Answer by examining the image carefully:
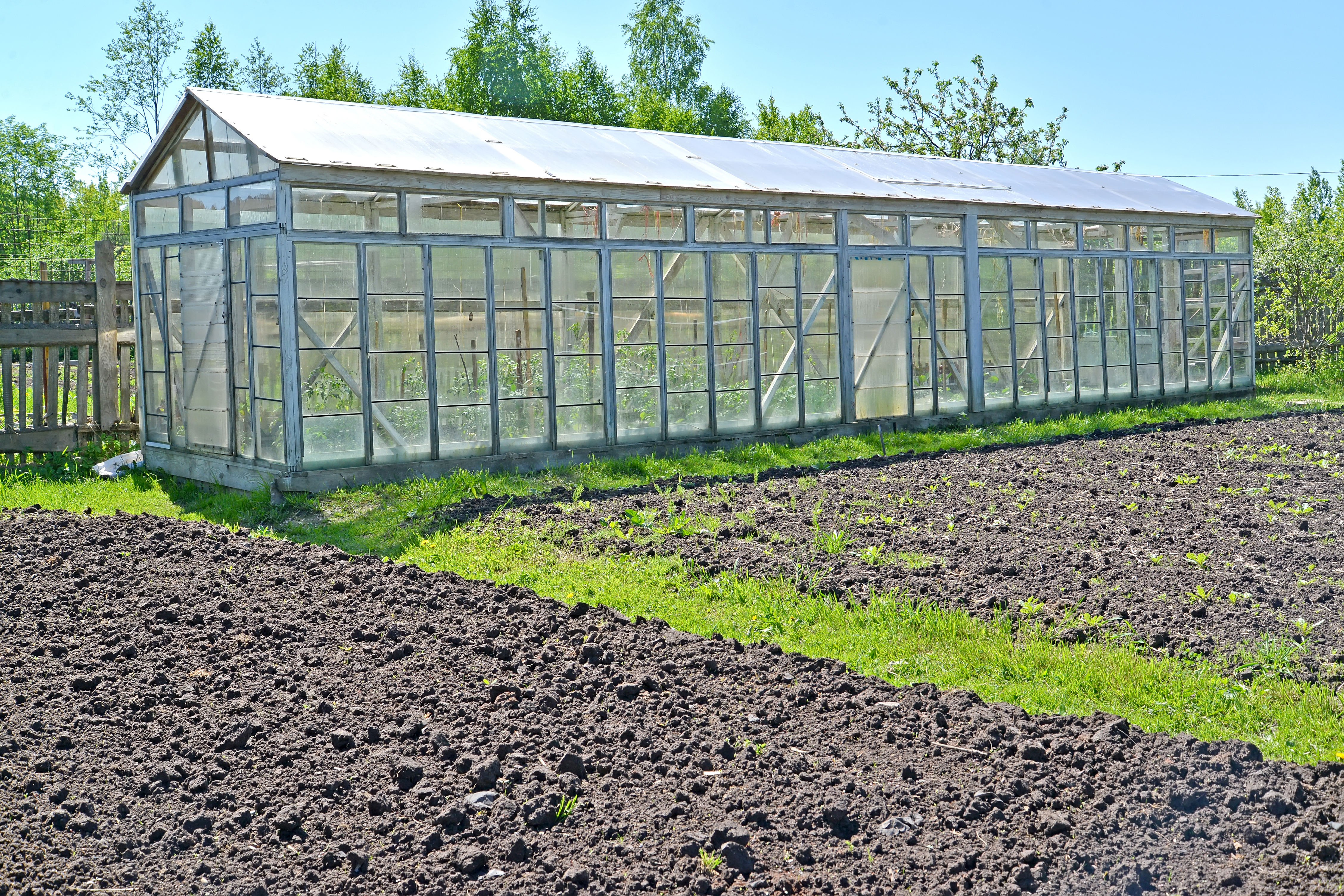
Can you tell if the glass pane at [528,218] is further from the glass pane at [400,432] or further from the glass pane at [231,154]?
the glass pane at [231,154]

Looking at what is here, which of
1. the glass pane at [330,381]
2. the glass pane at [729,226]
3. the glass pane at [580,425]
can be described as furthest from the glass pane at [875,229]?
the glass pane at [330,381]


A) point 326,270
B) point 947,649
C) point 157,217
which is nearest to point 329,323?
point 326,270

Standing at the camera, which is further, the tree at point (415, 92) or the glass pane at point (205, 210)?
the tree at point (415, 92)

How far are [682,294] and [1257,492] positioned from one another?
5702 mm

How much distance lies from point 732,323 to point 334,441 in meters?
4.51

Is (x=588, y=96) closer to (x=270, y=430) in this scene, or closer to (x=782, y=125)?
(x=782, y=125)

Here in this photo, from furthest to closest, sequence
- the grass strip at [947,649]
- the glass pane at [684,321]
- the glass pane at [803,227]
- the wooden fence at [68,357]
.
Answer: the glass pane at [803,227] → the glass pane at [684,321] → the wooden fence at [68,357] → the grass strip at [947,649]

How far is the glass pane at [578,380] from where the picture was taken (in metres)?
11.2

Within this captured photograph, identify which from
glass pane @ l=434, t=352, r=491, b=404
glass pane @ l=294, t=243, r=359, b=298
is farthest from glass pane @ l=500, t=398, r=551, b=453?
glass pane @ l=294, t=243, r=359, b=298

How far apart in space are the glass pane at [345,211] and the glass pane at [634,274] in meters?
2.28

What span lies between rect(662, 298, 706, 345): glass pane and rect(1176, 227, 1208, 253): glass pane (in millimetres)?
9048

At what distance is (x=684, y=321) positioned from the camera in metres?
12.1

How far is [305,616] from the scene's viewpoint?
6.07m

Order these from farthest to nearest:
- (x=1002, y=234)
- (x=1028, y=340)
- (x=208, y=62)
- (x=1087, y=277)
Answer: (x=208, y=62) < (x=1087, y=277) < (x=1028, y=340) < (x=1002, y=234)
